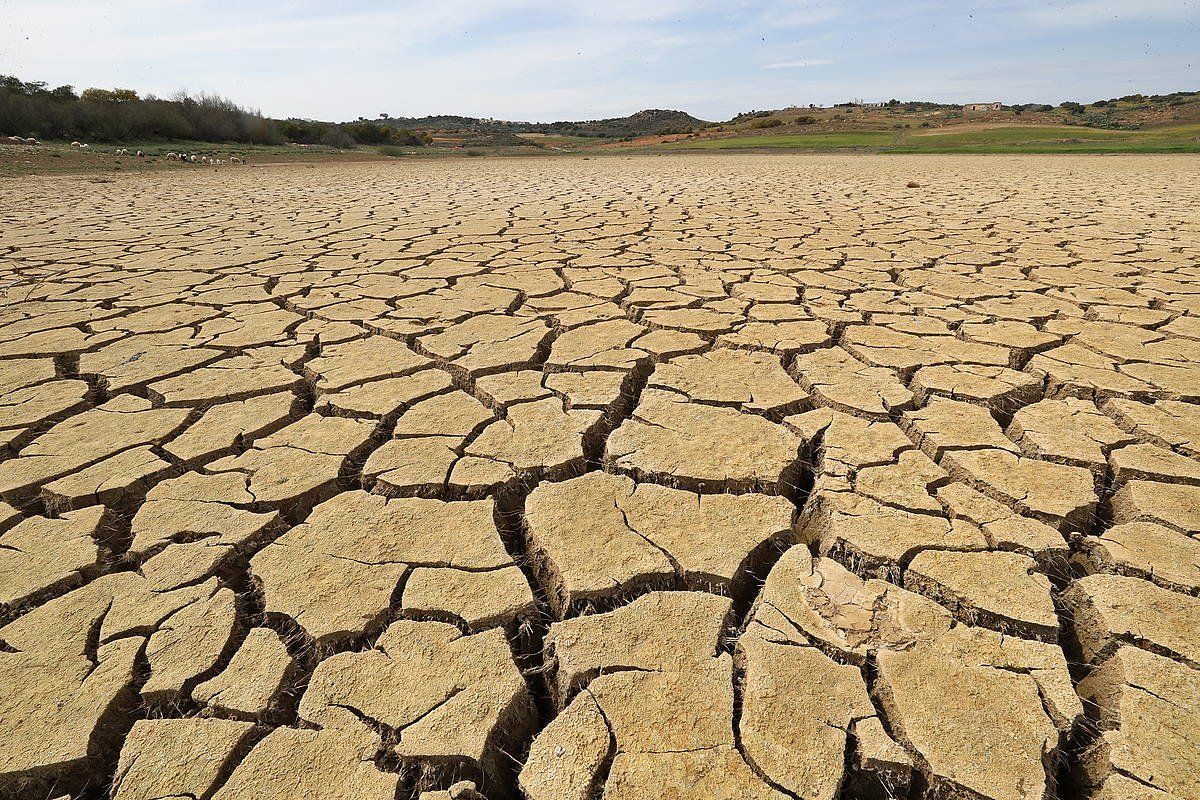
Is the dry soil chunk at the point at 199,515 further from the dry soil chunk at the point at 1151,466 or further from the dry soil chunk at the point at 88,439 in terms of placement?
the dry soil chunk at the point at 1151,466

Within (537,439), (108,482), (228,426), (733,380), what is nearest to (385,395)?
(228,426)

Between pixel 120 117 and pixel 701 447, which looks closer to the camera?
pixel 701 447

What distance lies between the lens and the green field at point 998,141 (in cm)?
1480

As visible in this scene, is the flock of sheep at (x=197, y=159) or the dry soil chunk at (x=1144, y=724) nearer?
the dry soil chunk at (x=1144, y=724)

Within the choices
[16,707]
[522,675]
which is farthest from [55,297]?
[522,675]

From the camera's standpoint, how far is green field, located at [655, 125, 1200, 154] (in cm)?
1480

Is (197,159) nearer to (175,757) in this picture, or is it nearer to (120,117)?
(120,117)

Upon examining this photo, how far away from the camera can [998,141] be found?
1786 cm

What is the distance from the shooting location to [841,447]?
5.48 ft

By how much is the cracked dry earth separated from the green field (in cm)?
1554

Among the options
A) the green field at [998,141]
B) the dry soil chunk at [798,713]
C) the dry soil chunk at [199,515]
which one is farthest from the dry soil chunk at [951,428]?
the green field at [998,141]

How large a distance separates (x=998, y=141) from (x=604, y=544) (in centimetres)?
2174

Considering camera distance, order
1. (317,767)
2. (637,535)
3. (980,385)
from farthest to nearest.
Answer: (980,385)
(637,535)
(317,767)

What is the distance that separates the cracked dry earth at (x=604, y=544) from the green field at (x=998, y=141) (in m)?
15.5
